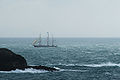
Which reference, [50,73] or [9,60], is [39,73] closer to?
[50,73]

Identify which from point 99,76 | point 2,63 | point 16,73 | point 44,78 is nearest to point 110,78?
point 99,76

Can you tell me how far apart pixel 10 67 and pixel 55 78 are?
44.7 feet

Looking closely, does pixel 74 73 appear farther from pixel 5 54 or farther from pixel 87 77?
pixel 5 54

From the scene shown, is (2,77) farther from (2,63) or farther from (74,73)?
(74,73)

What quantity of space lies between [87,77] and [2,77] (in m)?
18.9

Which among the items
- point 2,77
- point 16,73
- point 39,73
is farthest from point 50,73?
point 2,77

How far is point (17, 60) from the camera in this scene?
66.1 metres

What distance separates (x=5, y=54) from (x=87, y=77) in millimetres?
21664

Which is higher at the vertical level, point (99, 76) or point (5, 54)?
point (5, 54)

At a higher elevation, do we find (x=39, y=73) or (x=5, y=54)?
(x=5, y=54)

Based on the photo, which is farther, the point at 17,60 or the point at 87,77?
the point at 17,60

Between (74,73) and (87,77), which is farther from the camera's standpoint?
(74,73)

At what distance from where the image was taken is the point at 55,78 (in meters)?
58.5

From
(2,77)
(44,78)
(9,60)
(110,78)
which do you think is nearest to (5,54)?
(9,60)
